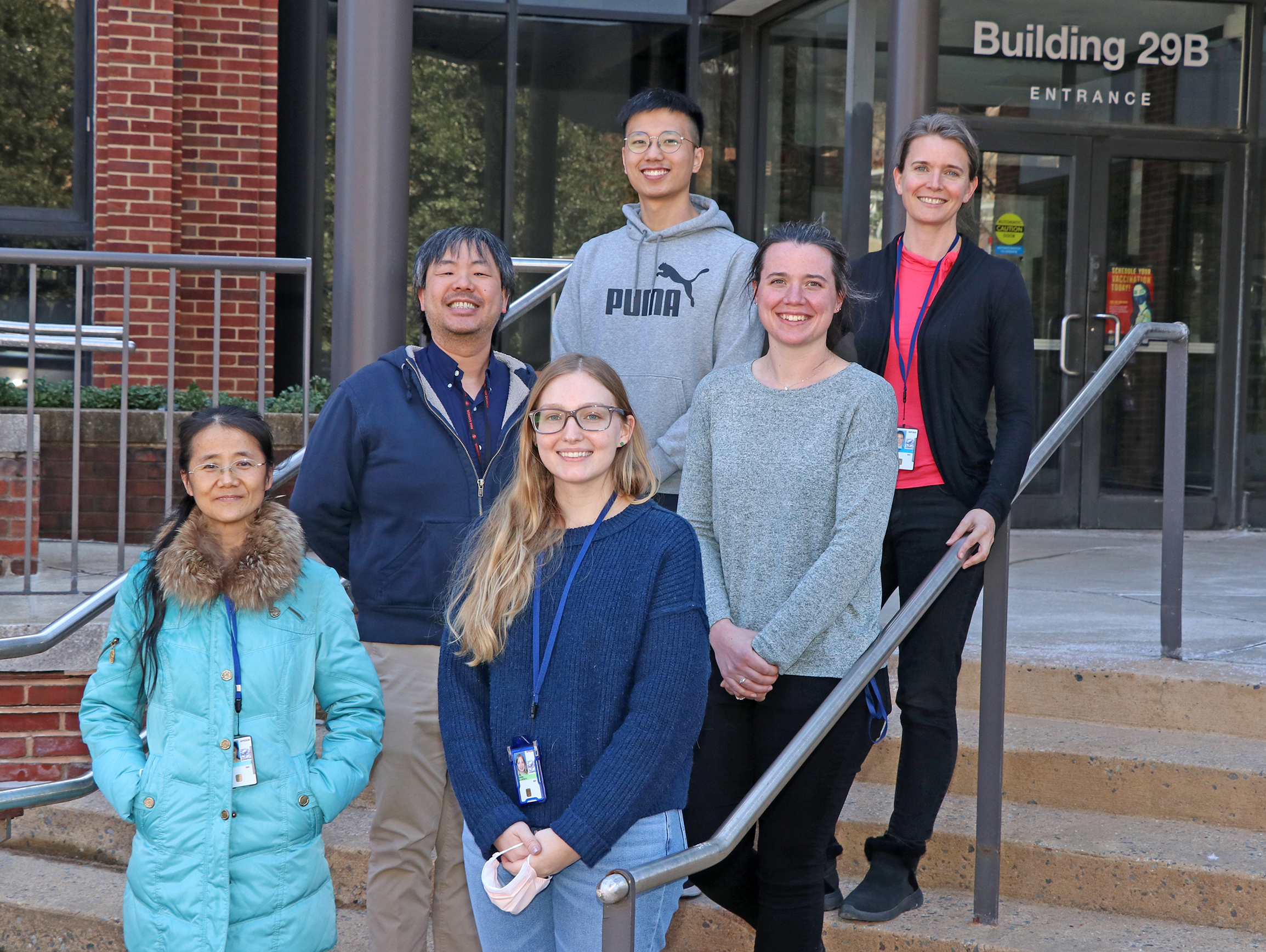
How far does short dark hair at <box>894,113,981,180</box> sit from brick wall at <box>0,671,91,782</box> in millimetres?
2784

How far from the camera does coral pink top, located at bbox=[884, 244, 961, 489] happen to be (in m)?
2.89

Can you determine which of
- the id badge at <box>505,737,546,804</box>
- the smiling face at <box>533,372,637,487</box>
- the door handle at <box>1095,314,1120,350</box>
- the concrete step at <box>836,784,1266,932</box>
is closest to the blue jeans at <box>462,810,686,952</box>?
the id badge at <box>505,737,546,804</box>

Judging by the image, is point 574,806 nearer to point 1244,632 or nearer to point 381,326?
point 381,326

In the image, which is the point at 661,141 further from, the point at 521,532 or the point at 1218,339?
the point at 1218,339

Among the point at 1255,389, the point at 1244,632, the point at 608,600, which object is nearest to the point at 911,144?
the point at 608,600

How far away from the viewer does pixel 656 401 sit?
9.70ft

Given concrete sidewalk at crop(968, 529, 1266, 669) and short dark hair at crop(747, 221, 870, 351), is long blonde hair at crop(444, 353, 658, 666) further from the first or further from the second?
concrete sidewalk at crop(968, 529, 1266, 669)

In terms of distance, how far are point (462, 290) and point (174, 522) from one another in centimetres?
74

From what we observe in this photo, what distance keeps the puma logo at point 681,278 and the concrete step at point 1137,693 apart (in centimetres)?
162

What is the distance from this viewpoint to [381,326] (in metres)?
3.79

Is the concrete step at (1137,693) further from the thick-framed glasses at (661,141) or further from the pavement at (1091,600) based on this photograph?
the thick-framed glasses at (661,141)

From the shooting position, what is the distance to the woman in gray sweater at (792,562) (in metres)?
2.47

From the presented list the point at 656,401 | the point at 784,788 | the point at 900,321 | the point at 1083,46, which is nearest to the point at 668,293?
the point at 656,401

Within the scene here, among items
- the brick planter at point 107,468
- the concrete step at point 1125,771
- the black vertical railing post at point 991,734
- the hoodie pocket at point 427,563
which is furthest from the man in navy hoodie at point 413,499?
the brick planter at point 107,468
